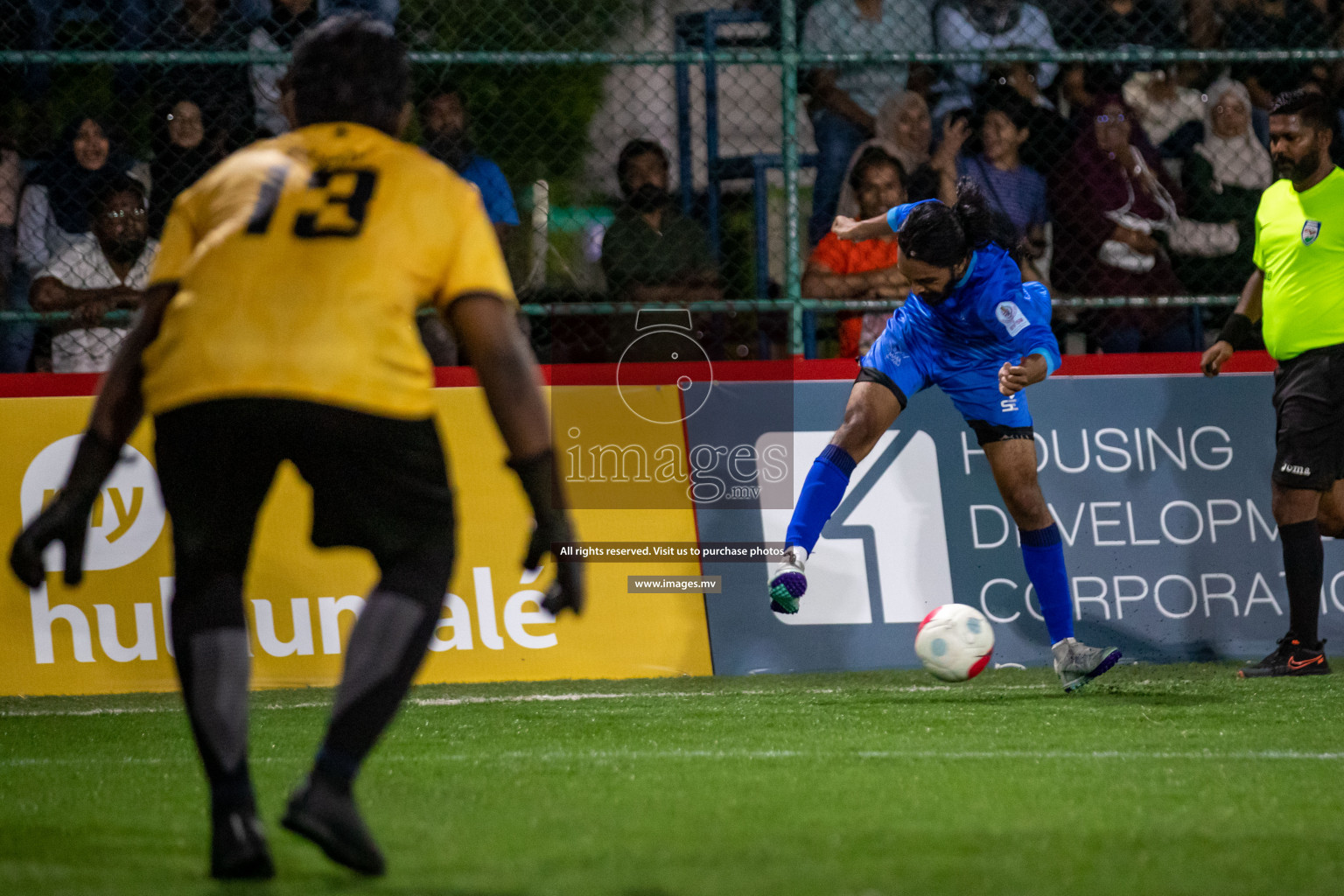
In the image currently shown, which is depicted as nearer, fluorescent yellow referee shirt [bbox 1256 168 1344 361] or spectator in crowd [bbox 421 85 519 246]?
fluorescent yellow referee shirt [bbox 1256 168 1344 361]

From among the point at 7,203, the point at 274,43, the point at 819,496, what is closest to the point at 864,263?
the point at 819,496

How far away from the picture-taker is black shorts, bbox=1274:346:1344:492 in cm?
654

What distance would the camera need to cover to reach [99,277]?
23.5 ft

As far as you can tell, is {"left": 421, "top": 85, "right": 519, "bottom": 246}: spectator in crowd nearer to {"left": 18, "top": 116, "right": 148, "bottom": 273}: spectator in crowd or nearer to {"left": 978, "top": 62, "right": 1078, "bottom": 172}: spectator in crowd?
{"left": 18, "top": 116, "right": 148, "bottom": 273}: spectator in crowd

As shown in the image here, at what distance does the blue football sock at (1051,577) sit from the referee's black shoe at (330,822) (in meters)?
4.06

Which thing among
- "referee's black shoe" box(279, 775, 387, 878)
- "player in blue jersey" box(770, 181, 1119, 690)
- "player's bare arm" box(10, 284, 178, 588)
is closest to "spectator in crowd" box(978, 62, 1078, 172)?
"player in blue jersey" box(770, 181, 1119, 690)

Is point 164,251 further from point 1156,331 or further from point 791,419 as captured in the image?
point 1156,331

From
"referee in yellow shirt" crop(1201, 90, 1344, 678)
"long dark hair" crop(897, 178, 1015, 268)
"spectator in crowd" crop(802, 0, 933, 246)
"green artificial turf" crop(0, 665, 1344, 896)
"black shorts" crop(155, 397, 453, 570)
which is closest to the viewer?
"black shorts" crop(155, 397, 453, 570)

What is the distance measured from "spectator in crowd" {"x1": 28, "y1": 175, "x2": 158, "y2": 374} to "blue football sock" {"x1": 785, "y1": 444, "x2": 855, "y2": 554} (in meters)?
3.42

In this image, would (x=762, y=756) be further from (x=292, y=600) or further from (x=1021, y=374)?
(x=292, y=600)

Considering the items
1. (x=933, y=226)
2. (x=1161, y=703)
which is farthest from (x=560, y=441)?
(x=1161, y=703)

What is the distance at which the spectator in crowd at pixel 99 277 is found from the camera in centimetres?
711

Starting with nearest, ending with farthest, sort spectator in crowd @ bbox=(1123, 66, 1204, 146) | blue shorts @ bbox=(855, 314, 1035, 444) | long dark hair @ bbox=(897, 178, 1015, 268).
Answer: long dark hair @ bbox=(897, 178, 1015, 268) → blue shorts @ bbox=(855, 314, 1035, 444) → spectator in crowd @ bbox=(1123, 66, 1204, 146)

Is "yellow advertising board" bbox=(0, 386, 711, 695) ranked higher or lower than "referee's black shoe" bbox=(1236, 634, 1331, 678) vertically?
higher
